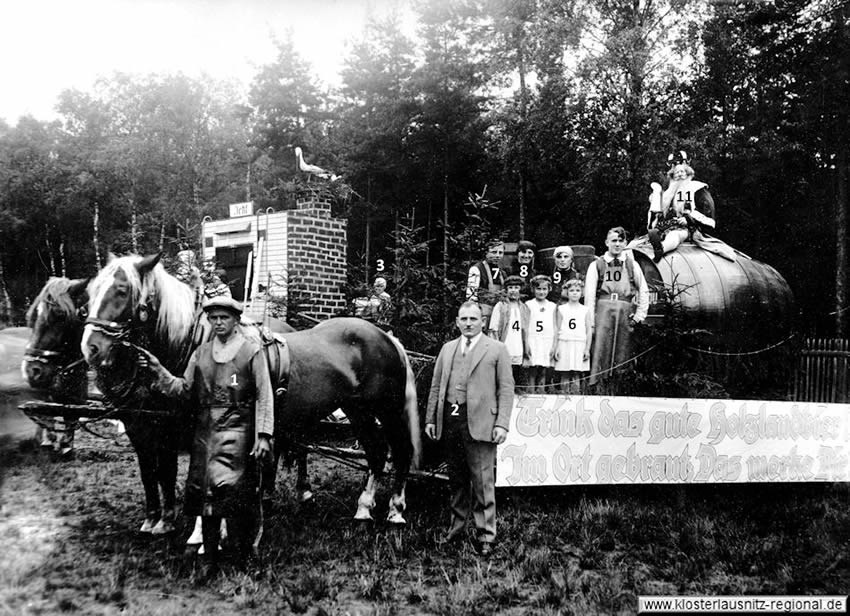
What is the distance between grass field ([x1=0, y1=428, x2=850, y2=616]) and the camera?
3.96 m

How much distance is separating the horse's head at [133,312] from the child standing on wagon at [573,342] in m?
3.54

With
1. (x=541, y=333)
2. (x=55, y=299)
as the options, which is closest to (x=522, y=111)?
(x=541, y=333)

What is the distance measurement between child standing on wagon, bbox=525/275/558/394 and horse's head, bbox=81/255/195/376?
3315 mm

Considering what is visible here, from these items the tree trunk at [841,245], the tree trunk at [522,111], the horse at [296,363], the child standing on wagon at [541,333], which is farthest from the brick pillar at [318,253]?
the tree trunk at [841,245]

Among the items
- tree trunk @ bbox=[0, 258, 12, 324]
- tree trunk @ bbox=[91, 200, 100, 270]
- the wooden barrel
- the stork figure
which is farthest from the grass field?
the stork figure

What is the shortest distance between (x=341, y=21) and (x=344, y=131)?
2.27 meters

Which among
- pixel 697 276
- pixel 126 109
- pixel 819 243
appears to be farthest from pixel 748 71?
pixel 126 109

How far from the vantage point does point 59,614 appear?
143 inches

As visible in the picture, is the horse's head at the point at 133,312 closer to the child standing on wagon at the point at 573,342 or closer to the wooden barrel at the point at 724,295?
the child standing on wagon at the point at 573,342

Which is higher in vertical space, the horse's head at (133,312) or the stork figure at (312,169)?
the stork figure at (312,169)

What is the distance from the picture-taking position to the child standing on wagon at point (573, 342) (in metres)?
6.86

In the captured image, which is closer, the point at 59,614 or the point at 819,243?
the point at 59,614

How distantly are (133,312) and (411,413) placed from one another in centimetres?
241

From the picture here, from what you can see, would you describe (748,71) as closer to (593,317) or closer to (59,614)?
(593,317)
